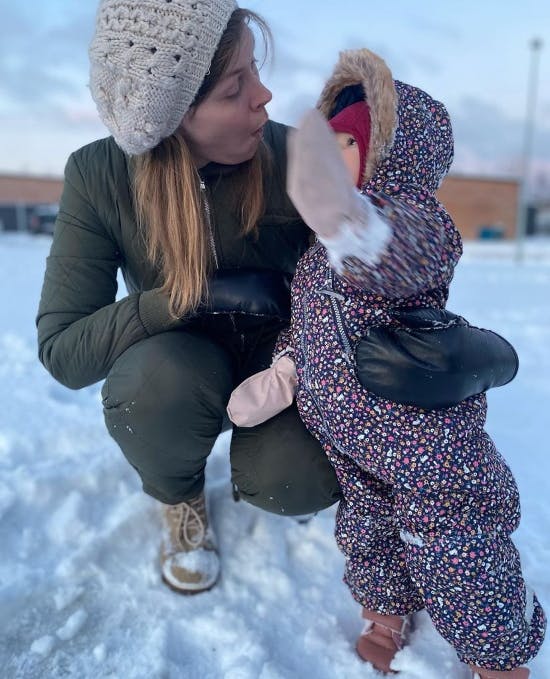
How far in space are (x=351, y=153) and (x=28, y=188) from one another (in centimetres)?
3117

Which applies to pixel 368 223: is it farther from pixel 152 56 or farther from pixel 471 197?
pixel 471 197

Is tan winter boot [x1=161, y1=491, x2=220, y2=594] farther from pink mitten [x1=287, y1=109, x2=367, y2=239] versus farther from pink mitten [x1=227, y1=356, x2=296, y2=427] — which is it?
pink mitten [x1=287, y1=109, x2=367, y2=239]

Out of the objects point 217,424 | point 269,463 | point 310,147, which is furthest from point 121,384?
point 310,147

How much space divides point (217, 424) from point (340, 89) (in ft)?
2.62

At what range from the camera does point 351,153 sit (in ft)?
3.95

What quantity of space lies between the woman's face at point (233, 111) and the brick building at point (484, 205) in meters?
29.1

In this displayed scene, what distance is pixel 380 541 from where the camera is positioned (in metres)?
A: 1.22

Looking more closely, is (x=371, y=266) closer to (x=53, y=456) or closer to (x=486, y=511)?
(x=486, y=511)

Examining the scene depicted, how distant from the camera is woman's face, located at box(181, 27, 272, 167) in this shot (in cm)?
131

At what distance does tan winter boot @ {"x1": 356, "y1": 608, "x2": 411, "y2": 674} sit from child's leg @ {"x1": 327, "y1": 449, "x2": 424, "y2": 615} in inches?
1.0

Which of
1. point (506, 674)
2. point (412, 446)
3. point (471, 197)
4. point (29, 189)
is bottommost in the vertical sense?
point (29, 189)

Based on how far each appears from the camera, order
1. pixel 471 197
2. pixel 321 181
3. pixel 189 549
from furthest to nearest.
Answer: pixel 471 197
pixel 189 549
pixel 321 181

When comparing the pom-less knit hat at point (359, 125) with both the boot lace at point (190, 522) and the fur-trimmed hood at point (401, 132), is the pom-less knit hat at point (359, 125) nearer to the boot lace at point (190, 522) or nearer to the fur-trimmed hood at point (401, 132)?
the fur-trimmed hood at point (401, 132)

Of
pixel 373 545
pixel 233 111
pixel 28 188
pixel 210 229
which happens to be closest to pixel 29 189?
pixel 28 188
